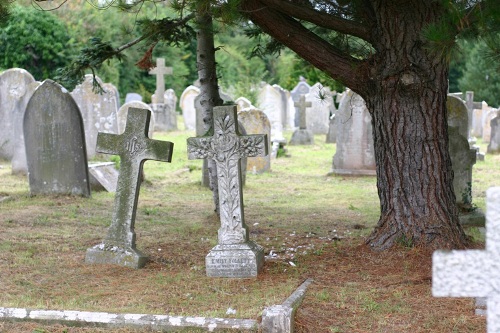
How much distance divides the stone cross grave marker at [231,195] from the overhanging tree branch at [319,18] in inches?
38.9

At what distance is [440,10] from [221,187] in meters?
2.44

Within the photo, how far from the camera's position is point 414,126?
6.66 meters

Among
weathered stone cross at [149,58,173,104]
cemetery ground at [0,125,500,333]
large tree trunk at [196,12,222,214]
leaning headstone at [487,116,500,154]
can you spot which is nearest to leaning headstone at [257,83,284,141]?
weathered stone cross at [149,58,173,104]

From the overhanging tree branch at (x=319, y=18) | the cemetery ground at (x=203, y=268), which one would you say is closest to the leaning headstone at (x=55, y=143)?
the cemetery ground at (x=203, y=268)

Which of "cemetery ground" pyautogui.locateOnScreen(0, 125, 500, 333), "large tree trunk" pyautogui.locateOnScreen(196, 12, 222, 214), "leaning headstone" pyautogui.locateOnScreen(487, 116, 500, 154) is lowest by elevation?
"cemetery ground" pyautogui.locateOnScreen(0, 125, 500, 333)

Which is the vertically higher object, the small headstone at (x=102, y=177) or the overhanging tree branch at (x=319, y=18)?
the overhanging tree branch at (x=319, y=18)

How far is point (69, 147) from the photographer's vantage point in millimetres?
10664

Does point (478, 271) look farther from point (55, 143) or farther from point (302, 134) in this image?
point (302, 134)

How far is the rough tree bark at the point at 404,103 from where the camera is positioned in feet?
21.7

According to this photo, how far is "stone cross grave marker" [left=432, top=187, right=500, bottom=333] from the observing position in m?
2.54

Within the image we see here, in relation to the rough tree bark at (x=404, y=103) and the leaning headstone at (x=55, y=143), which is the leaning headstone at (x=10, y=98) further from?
the rough tree bark at (x=404, y=103)

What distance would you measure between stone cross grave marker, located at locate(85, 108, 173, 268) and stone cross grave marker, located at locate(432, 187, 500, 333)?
14.8 feet

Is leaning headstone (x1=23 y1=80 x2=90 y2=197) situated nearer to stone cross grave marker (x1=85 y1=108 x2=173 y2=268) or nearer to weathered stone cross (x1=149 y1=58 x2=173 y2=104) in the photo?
stone cross grave marker (x1=85 y1=108 x2=173 y2=268)

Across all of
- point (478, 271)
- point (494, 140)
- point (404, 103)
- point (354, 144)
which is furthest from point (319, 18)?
point (494, 140)
